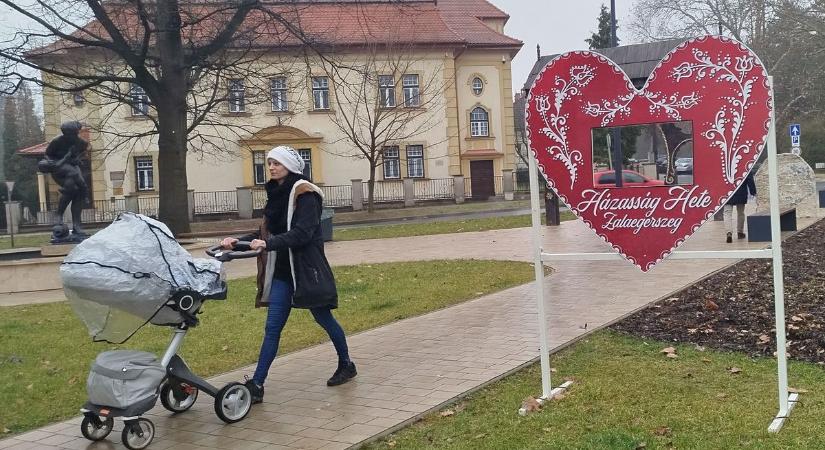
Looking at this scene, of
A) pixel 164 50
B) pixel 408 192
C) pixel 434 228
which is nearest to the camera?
pixel 164 50

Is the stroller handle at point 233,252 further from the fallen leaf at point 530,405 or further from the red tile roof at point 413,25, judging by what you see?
the red tile roof at point 413,25

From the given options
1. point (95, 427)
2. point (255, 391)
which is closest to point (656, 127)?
point (255, 391)

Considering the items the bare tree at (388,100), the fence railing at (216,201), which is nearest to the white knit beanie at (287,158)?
the bare tree at (388,100)

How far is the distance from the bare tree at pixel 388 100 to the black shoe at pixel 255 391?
31169 mm

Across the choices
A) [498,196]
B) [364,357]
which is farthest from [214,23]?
[498,196]

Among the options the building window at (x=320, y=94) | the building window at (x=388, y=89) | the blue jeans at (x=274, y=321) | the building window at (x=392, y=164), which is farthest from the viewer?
the building window at (x=392, y=164)

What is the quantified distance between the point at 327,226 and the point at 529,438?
17.3m

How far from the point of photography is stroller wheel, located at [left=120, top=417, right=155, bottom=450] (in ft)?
15.9

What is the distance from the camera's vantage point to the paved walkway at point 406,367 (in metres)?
5.17

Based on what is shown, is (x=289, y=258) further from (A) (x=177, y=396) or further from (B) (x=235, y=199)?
(B) (x=235, y=199)

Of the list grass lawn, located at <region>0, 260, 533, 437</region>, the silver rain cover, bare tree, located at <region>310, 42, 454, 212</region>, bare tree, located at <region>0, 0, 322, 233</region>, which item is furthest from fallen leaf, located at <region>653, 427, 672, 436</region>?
bare tree, located at <region>310, 42, 454, 212</region>

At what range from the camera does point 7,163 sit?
53.0m

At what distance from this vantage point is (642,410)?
4973mm

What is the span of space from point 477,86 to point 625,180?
39628 millimetres
